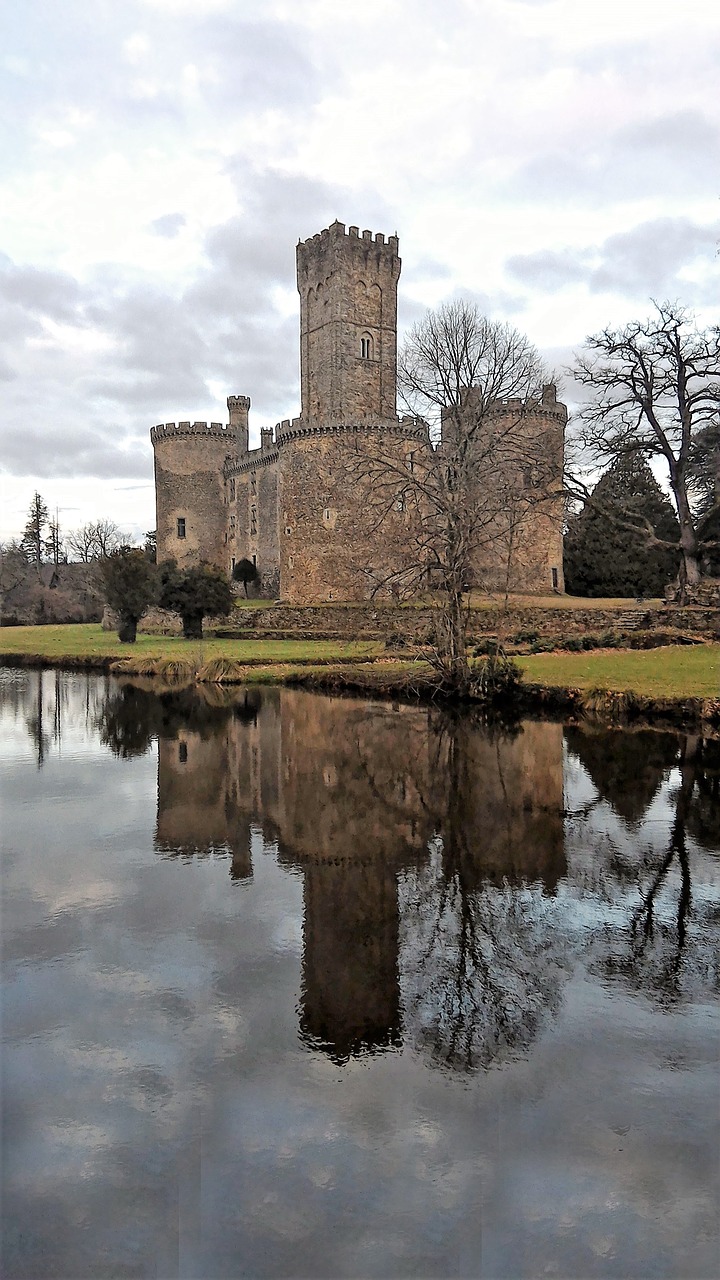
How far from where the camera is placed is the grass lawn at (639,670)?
51.6 feet

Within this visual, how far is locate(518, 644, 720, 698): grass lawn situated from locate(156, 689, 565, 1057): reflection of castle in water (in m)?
2.63

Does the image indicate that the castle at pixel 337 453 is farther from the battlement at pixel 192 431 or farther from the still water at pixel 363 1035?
the still water at pixel 363 1035

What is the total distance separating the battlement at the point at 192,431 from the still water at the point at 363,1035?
47766 mm

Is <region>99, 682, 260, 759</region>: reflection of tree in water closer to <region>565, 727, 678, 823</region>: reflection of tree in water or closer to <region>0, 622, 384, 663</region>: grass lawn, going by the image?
<region>0, 622, 384, 663</region>: grass lawn

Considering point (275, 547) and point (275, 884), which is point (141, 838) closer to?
point (275, 884)

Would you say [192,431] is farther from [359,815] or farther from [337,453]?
[359,815]

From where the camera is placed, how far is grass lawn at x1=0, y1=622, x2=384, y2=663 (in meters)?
25.0

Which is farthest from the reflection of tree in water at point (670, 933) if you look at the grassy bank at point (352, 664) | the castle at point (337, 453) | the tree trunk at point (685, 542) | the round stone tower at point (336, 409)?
the round stone tower at point (336, 409)


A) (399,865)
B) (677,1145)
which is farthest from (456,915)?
Result: (677,1145)

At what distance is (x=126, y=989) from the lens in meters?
5.22

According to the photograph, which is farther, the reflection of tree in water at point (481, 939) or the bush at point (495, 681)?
the bush at point (495, 681)

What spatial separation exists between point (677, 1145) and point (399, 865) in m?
3.81

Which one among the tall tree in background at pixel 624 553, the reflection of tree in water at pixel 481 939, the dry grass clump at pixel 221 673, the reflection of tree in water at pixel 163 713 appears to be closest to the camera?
the reflection of tree in water at pixel 481 939

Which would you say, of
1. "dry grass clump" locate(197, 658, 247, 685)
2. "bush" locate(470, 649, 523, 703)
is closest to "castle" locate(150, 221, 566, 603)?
"dry grass clump" locate(197, 658, 247, 685)
